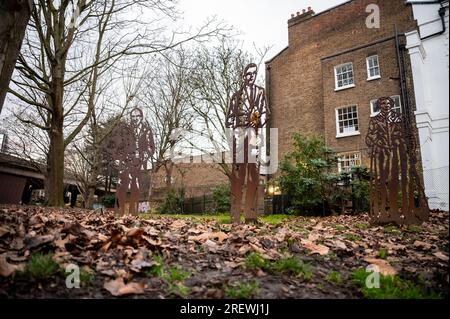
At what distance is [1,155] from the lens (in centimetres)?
→ 2147

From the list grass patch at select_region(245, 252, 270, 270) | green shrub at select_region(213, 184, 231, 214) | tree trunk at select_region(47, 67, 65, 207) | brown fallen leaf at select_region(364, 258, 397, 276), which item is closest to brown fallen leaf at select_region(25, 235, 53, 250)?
grass patch at select_region(245, 252, 270, 270)

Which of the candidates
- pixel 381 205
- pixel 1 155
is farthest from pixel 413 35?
pixel 1 155

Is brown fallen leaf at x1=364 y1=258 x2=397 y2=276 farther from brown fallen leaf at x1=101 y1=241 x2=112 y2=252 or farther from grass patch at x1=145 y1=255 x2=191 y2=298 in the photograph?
brown fallen leaf at x1=101 y1=241 x2=112 y2=252

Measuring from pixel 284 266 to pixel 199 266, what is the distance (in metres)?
→ 0.71

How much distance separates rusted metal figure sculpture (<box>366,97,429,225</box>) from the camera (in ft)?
19.6

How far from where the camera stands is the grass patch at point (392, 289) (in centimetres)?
195

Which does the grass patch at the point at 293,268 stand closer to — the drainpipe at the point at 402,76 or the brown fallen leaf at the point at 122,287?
the brown fallen leaf at the point at 122,287

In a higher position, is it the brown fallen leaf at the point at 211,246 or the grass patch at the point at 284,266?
the brown fallen leaf at the point at 211,246

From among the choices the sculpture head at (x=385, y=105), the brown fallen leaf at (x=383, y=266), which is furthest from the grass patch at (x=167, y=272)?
the sculpture head at (x=385, y=105)

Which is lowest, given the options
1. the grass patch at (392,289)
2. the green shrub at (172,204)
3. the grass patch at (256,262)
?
the grass patch at (392,289)

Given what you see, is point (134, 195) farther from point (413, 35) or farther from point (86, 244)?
point (413, 35)

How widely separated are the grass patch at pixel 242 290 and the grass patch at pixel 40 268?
Result: 1151mm

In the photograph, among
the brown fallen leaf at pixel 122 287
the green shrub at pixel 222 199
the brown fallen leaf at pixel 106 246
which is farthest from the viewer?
the green shrub at pixel 222 199
